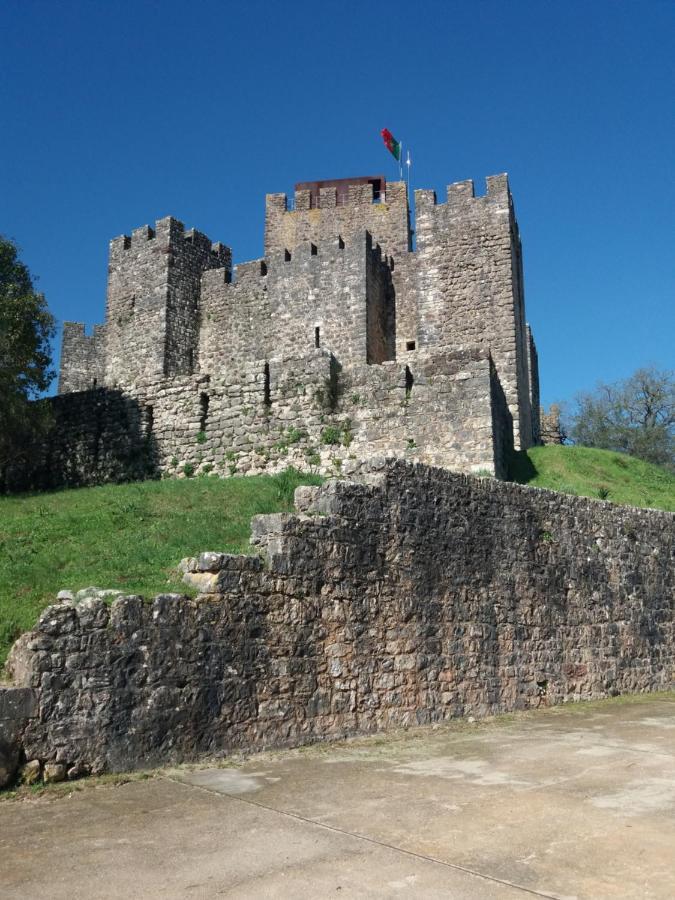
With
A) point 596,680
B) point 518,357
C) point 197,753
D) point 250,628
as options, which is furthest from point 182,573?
point 518,357

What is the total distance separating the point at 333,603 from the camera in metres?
9.14

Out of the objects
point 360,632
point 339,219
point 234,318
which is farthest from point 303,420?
point 339,219

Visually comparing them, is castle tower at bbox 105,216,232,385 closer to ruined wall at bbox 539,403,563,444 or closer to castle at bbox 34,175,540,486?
castle at bbox 34,175,540,486

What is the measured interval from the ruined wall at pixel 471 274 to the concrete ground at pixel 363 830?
58.9 feet

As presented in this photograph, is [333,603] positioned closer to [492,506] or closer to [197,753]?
[197,753]

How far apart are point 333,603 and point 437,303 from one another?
18.1 metres

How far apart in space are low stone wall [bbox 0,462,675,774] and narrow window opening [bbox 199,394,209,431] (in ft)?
23.6

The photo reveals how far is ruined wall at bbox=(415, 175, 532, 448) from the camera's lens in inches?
969

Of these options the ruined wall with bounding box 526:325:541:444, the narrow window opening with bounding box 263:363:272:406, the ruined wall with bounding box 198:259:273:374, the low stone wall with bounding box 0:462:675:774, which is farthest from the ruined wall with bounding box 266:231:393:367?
the low stone wall with bounding box 0:462:675:774

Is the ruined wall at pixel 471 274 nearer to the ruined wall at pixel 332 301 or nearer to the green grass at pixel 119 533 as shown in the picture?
the ruined wall at pixel 332 301

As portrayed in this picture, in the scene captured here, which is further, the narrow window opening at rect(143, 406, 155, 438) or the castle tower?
the castle tower

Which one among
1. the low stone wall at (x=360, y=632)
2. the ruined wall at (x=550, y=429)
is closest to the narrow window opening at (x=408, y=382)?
the low stone wall at (x=360, y=632)

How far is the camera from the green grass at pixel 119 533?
816 cm

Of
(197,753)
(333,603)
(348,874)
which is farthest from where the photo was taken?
(333,603)
